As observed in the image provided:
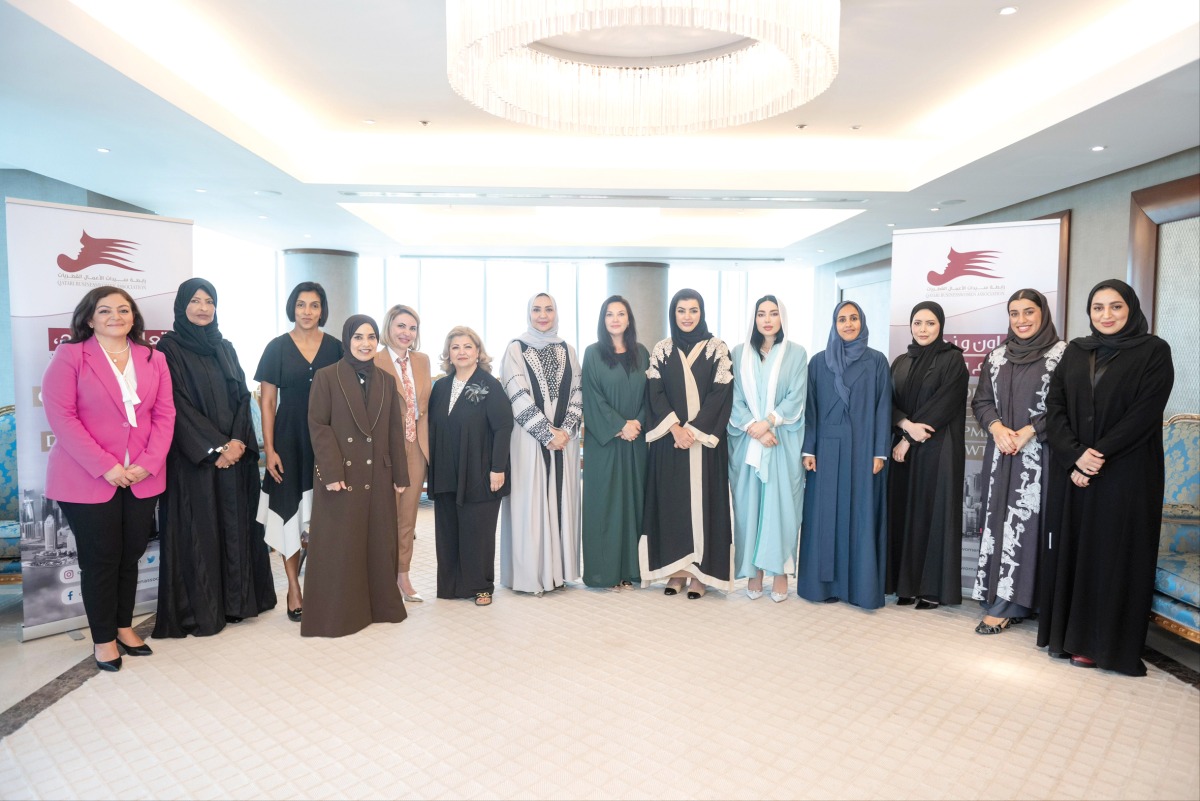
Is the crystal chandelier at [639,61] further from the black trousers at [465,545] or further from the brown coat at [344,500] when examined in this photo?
the black trousers at [465,545]

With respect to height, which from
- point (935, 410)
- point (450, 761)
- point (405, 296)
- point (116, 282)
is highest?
point (405, 296)

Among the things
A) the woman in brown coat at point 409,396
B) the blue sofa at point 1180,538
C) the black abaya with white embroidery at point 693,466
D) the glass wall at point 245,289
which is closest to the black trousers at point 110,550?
the woman in brown coat at point 409,396

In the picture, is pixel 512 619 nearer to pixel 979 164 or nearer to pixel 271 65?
pixel 271 65

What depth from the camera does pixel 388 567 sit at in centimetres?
372

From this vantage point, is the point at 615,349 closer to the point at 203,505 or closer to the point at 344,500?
the point at 344,500

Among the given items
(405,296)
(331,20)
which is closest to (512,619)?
(331,20)

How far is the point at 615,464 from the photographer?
4211mm

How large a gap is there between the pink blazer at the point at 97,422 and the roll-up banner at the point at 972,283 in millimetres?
3946

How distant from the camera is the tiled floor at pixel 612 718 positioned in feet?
7.75

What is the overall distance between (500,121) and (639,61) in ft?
5.84

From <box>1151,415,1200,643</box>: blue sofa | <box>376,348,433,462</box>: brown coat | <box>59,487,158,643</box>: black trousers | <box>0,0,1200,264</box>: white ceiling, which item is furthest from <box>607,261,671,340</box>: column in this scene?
<box>59,487,158,643</box>: black trousers

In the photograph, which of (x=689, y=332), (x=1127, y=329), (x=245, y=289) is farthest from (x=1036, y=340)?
(x=245, y=289)

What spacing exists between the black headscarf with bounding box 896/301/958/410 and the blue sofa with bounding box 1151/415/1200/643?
1.28m

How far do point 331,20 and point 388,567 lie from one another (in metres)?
3.04
